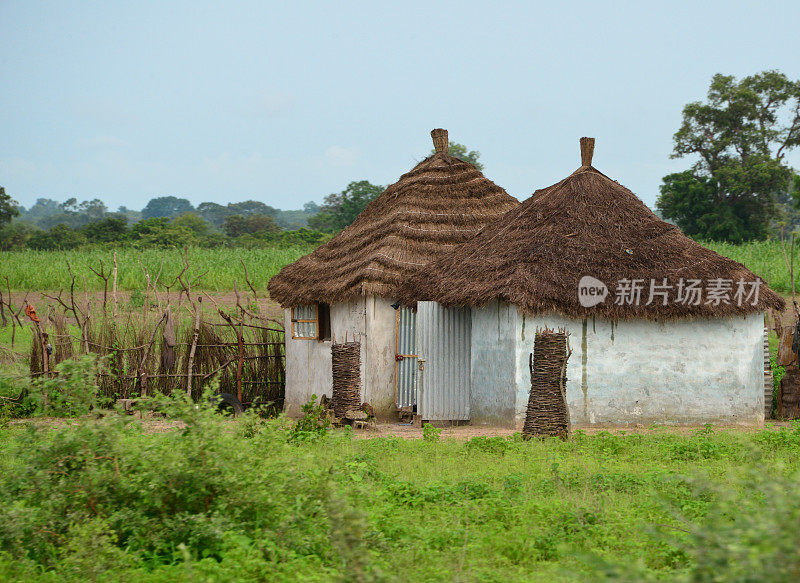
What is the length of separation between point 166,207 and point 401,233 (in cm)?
8086

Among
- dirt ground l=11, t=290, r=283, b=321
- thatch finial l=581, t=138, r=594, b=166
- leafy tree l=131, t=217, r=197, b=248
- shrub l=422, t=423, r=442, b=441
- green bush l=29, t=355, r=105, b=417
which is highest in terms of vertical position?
leafy tree l=131, t=217, r=197, b=248

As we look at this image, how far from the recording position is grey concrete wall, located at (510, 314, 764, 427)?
428 inches

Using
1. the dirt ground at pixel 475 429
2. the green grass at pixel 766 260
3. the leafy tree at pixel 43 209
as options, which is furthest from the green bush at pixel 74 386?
the leafy tree at pixel 43 209

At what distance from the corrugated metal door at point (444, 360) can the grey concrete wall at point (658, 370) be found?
1277mm

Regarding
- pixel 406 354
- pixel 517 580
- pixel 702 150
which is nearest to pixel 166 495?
pixel 517 580

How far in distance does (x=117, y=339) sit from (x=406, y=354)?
462cm

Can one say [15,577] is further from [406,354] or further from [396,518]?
[406,354]

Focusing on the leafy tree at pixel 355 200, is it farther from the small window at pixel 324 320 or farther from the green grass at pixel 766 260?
the small window at pixel 324 320

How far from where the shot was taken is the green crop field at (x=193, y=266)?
963 inches

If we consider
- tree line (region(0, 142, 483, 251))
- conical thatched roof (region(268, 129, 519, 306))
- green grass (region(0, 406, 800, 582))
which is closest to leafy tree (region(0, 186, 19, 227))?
tree line (region(0, 142, 483, 251))

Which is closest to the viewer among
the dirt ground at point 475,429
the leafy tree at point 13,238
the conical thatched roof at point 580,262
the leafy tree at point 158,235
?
the dirt ground at point 475,429

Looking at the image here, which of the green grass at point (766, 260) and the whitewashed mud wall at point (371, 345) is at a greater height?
the green grass at point (766, 260)

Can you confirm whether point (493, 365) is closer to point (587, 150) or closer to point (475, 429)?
point (475, 429)

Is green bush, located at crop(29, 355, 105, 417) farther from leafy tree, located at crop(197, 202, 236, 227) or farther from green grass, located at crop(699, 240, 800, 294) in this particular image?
leafy tree, located at crop(197, 202, 236, 227)
